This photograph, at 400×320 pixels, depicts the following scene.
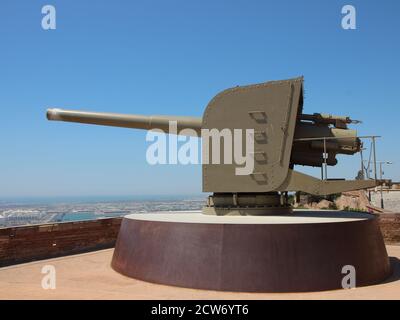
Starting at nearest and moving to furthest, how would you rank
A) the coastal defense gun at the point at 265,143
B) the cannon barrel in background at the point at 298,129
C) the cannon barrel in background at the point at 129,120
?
the coastal defense gun at the point at 265,143 < the cannon barrel in background at the point at 298,129 < the cannon barrel in background at the point at 129,120

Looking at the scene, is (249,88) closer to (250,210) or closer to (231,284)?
(250,210)

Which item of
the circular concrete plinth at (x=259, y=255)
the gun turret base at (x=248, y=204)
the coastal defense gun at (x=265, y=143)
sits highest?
the coastal defense gun at (x=265, y=143)

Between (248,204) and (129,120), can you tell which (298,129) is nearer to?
(248,204)

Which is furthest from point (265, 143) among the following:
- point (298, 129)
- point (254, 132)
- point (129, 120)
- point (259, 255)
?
point (129, 120)

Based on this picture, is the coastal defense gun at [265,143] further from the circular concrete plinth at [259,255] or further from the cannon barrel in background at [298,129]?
the circular concrete plinth at [259,255]

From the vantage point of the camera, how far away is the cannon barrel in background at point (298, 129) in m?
10.6

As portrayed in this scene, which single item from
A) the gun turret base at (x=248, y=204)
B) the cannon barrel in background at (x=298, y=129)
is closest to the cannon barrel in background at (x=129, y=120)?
the cannon barrel in background at (x=298, y=129)

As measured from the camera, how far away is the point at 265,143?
33.6 ft

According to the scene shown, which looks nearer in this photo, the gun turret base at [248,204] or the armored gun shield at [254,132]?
the armored gun shield at [254,132]

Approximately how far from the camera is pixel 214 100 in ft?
35.3

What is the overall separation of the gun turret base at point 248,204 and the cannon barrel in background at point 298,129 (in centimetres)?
113

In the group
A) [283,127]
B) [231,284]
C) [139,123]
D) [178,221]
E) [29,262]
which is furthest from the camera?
[29,262]
